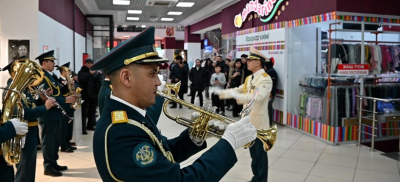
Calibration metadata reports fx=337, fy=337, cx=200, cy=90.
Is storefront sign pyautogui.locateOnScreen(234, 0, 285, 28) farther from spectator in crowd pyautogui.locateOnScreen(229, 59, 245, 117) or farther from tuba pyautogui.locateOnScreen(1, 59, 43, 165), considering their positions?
tuba pyautogui.locateOnScreen(1, 59, 43, 165)

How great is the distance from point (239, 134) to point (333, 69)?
5197 millimetres

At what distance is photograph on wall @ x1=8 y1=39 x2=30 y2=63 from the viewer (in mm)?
5664

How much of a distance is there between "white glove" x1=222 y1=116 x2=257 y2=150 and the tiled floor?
288cm

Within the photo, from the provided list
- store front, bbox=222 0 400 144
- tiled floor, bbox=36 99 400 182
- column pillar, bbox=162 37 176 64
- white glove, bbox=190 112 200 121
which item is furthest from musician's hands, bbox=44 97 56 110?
column pillar, bbox=162 37 176 64

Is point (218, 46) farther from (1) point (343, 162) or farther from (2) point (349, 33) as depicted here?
(1) point (343, 162)

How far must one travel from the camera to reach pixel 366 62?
246 inches

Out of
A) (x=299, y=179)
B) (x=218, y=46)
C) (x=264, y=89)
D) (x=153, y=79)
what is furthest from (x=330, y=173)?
(x=218, y=46)

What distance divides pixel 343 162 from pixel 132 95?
4.53 metres

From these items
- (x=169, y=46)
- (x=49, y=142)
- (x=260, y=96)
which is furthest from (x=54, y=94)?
(x=169, y=46)

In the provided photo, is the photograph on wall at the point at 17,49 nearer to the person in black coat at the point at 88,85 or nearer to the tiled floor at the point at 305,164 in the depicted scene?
the person in black coat at the point at 88,85

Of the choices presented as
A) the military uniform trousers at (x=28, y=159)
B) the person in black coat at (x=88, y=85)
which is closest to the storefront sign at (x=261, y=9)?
the person in black coat at (x=88, y=85)

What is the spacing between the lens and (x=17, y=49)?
5688 millimetres

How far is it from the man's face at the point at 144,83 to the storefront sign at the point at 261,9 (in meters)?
6.93

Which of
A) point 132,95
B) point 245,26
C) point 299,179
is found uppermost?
point 245,26
